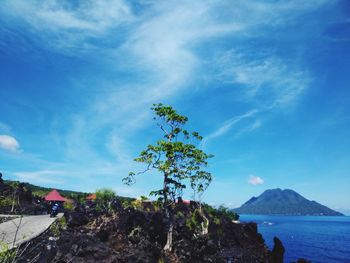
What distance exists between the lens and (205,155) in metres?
28.5

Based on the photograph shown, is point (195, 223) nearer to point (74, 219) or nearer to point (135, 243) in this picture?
point (74, 219)

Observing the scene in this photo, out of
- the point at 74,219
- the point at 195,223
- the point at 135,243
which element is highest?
the point at 195,223

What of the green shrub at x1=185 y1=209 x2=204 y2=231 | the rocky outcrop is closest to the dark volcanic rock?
the rocky outcrop

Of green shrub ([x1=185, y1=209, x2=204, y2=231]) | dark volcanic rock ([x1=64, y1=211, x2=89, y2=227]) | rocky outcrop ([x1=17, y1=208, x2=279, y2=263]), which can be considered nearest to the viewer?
rocky outcrop ([x1=17, y1=208, x2=279, y2=263])

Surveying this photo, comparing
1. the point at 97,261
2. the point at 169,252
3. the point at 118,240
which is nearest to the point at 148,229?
the point at 169,252

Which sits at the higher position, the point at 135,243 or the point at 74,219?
the point at 74,219

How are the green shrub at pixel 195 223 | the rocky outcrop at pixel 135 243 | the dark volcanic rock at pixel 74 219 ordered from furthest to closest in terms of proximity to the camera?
the green shrub at pixel 195 223, the dark volcanic rock at pixel 74 219, the rocky outcrop at pixel 135 243

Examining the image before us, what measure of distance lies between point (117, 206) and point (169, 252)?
22.2 m

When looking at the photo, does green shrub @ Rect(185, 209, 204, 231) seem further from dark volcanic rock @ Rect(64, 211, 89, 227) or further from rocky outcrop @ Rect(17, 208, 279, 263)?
dark volcanic rock @ Rect(64, 211, 89, 227)

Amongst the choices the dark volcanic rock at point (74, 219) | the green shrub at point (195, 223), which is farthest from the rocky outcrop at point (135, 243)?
the green shrub at point (195, 223)

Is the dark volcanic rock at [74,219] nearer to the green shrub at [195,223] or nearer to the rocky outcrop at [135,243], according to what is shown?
the rocky outcrop at [135,243]

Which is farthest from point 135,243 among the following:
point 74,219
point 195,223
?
point 195,223

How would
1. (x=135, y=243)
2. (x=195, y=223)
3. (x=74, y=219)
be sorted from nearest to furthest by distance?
(x=135, y=243) → (x=74, y=219) → (x=195, y=223)

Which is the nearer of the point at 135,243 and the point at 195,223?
the point at 135,243
